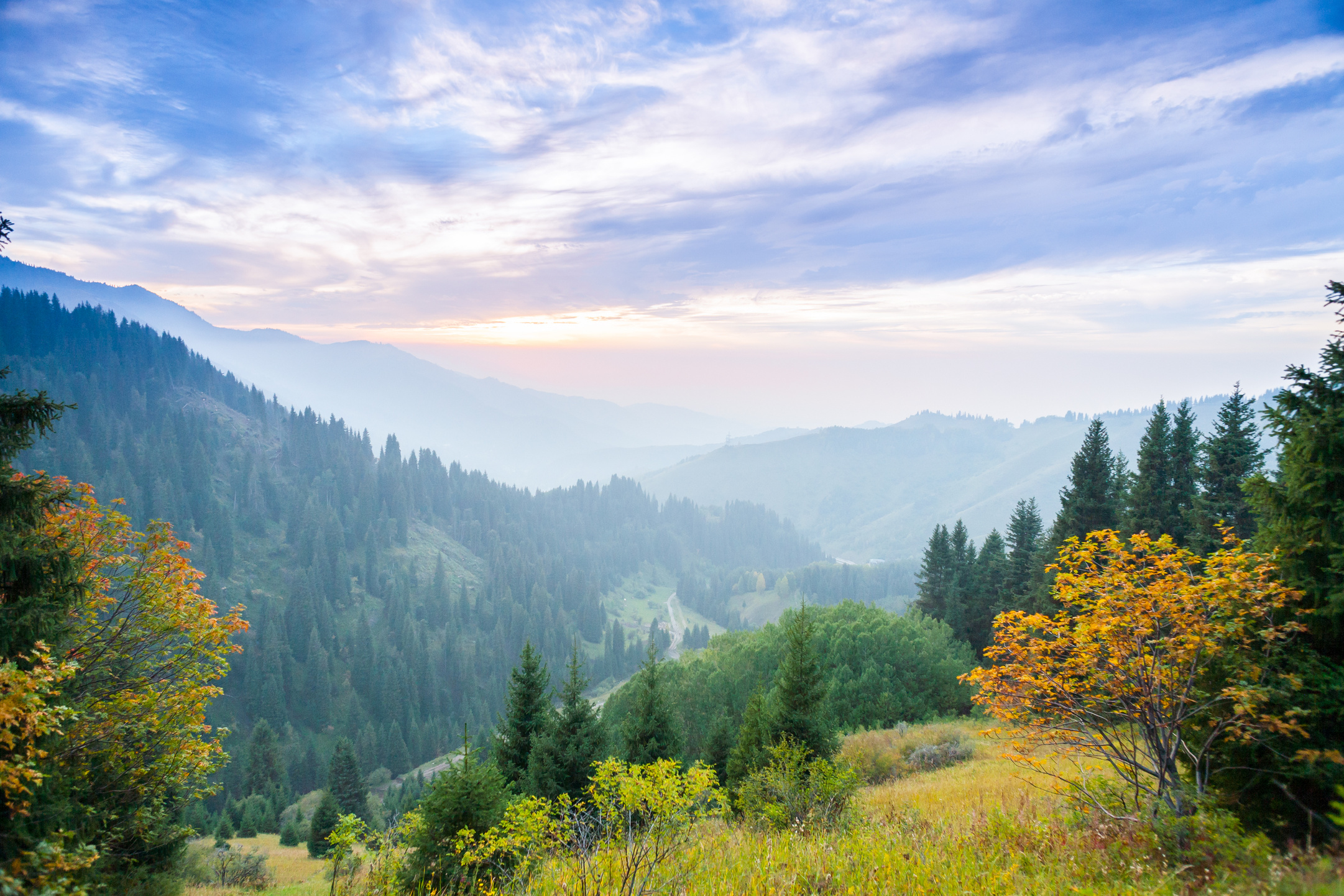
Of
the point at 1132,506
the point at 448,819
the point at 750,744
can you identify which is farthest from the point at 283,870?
the point at 1132,506

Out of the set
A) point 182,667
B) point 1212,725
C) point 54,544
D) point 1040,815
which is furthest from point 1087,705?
point 182,667

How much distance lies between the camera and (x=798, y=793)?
56.5 ft

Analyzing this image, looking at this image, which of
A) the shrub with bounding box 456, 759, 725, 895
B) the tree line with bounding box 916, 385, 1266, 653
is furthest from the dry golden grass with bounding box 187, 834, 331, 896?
the tree line with bounding box 916, 385, 1266, 653

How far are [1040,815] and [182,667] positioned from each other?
26204 millimetres

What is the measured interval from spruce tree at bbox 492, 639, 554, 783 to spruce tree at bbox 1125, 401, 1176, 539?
36.8 metres

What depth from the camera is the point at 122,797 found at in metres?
18.2

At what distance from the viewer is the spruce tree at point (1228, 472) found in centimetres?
2998

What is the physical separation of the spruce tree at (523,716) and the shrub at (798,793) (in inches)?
460

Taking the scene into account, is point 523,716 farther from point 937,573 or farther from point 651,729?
point 937,573

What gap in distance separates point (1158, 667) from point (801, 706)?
15.9 metres

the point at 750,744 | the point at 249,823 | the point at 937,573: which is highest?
the point at 937,573

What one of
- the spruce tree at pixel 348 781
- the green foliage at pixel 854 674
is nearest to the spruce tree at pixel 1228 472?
the green foliage at pixel 854 674

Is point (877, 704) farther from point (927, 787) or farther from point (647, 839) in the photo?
point (647, 839)

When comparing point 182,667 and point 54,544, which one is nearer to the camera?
point 54,544
